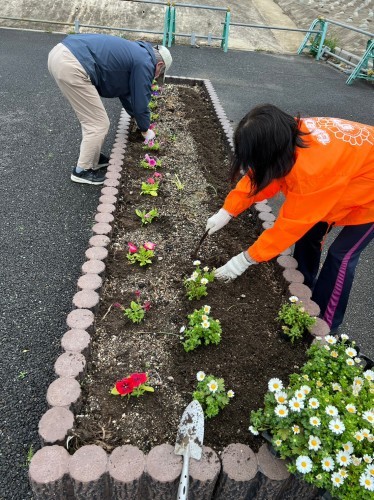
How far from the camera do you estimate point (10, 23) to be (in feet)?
33.9

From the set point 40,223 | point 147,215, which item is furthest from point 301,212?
point 40,223

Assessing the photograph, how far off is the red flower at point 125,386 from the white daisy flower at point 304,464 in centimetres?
79

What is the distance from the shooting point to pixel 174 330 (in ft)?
7.73

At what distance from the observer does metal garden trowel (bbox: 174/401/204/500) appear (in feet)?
5.01

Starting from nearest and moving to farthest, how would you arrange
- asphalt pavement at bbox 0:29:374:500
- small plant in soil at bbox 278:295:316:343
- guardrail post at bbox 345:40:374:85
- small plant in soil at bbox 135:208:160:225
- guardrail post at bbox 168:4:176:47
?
asphalt pavement at bbox 0:29:374:500, small plant in soil at bbox 278:295:316:343, small plant in soil at bbox 135:208:160:225, guardrail post at bbox 345:40:374:85, guardrail post at bbox 168:4:176:47

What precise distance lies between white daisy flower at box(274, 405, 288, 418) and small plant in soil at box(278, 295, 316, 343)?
0.71 meters

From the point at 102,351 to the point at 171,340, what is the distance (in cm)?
40

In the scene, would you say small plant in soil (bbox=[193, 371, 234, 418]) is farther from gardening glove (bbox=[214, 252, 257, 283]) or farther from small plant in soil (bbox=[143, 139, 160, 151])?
small plant in soil (bbox=[143, 139, 160, 151])

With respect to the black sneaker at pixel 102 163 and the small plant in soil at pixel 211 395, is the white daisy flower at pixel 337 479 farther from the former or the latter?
the black sneaker at pixel 102 163

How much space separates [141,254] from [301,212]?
1.24m

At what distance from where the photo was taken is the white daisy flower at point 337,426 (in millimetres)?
1488

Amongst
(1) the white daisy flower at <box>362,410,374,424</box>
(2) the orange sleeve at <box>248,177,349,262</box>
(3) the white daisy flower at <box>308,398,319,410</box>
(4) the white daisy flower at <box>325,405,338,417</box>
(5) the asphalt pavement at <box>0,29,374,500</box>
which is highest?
(2) the orange sleeve at <box>248,177,349,262</box>

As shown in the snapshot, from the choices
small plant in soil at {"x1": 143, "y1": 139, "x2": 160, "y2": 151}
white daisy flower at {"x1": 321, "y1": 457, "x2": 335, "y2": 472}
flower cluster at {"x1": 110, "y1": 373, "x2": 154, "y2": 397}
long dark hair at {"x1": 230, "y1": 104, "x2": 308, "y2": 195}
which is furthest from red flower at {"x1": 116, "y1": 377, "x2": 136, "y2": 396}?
small plant in soil at {"x1": 143, "y1": 139, "x2": 160, "y2": 151}

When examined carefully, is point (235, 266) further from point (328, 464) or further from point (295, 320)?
point (328, 464)
